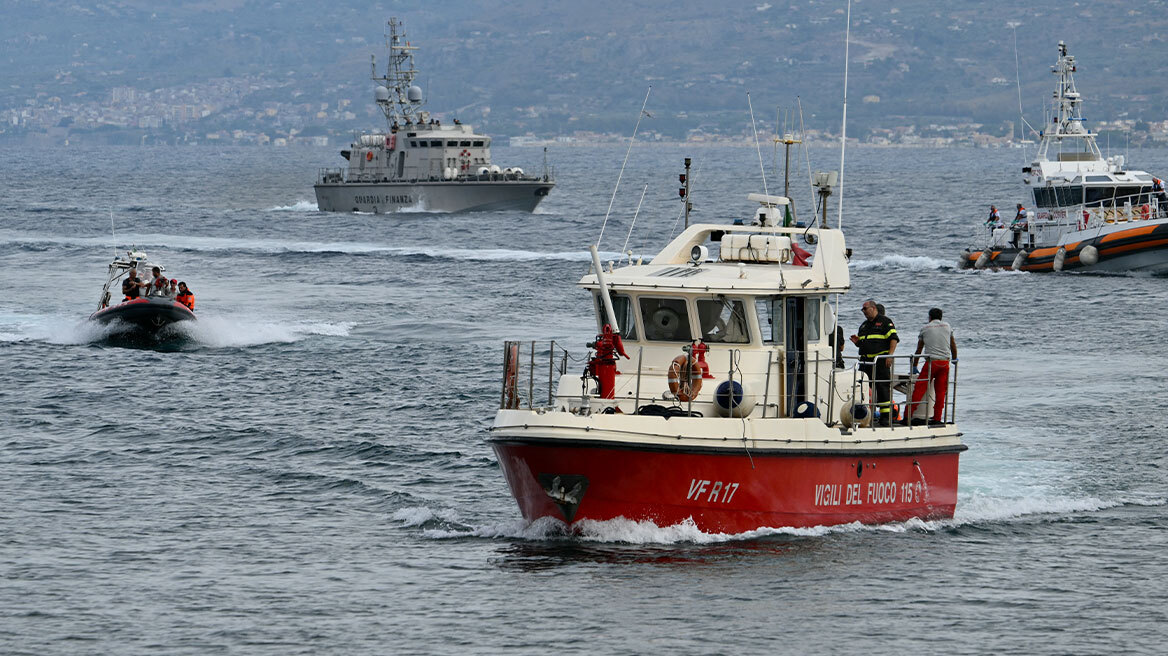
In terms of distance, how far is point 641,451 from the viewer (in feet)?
62.2

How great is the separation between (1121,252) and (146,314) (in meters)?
31.5

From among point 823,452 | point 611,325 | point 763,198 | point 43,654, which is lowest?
point 43,654

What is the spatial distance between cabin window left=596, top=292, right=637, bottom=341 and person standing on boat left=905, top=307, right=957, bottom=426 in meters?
3.62

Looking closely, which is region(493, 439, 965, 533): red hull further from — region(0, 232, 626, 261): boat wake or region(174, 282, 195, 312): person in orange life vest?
region(0, 232, 626, 261): boat wake

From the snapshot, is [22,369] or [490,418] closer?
[490,418]

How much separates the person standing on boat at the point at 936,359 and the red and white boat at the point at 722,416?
1.68 ft

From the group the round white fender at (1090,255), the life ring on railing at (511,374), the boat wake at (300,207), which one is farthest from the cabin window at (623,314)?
the boat wake at (300,207)

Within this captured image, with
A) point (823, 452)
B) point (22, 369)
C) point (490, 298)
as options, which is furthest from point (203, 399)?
point (490, 298)

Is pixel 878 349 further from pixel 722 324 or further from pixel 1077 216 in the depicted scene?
pixel 1077 216

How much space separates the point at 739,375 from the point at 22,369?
69.4ft

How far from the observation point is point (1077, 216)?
189 ft

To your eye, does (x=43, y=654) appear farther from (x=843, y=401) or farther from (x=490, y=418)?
(x=490, y=418)

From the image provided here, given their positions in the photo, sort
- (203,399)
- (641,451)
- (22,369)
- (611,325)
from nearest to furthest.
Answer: (641,451) → (611,325) → (203,399) → (22,369)

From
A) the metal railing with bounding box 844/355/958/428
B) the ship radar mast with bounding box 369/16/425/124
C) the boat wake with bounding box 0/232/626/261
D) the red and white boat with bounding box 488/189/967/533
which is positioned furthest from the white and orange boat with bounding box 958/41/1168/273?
the ship radar mast with bounding box 369/16/425/124
